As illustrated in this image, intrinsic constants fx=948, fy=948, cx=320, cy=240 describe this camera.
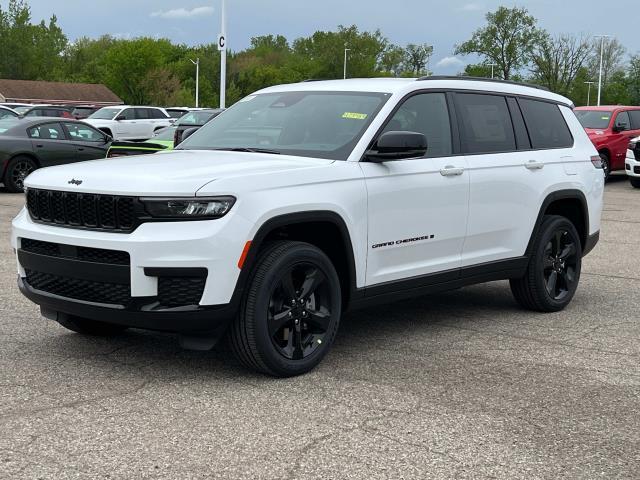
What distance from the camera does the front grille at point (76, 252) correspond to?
498 centimetres

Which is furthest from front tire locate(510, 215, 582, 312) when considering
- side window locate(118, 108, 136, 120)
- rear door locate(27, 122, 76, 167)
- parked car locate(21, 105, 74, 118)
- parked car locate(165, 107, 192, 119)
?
parked car locate(165, 107, 192, 119)

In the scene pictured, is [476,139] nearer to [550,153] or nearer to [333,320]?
[550,153]

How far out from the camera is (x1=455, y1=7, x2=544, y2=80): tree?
111438mm

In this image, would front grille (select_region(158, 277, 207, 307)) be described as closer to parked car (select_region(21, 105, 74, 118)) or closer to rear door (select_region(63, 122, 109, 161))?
rear door (select_region(63, 122, 109, 161))

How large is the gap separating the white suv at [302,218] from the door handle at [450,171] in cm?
2

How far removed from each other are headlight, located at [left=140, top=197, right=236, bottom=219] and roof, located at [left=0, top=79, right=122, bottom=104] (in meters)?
92.6

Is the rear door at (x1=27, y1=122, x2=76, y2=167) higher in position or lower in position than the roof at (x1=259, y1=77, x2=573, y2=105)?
lower

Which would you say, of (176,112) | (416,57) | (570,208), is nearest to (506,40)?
(416,57)

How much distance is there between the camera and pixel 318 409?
189 inches

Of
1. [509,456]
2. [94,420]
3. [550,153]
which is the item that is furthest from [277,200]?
[550,153]

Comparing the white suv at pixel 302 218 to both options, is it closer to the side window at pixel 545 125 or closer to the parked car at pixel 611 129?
the side window at pixel 545 125

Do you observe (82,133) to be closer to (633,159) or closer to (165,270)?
(633,159)

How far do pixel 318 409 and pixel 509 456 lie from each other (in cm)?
104

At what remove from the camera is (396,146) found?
5.67 meters
